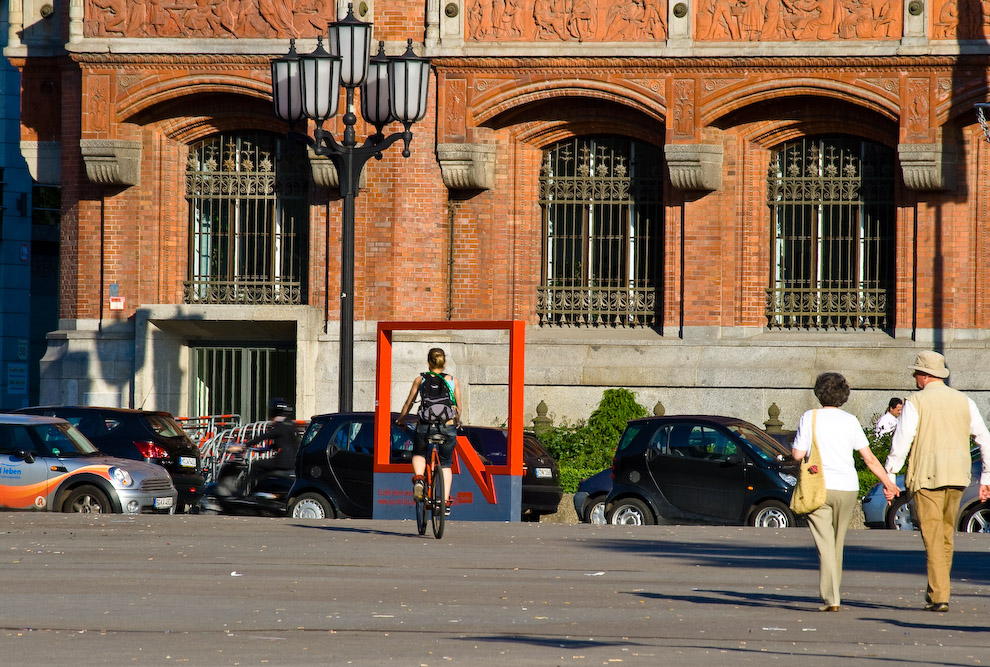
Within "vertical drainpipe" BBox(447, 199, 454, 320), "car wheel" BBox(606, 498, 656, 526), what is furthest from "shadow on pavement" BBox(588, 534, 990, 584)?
"vertical drainpipe" BBox(447, 199, 454, 320)

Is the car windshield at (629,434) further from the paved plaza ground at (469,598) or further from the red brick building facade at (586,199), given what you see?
the red brick building facade at (586,199)

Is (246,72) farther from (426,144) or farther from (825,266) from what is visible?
(825,266)

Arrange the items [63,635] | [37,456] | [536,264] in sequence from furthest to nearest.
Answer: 1. [536,264]
2. [37,456]
3. [63,635]

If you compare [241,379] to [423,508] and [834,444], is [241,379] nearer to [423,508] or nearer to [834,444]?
[423,508]

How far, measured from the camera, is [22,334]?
3909 centimetres

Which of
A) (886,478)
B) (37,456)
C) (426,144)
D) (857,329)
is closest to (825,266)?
(857,329)

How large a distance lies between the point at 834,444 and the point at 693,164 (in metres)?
15.1

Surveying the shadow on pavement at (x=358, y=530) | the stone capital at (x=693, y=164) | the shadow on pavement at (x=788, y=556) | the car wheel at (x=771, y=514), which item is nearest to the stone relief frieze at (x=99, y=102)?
the stone capital at (x=693, y=164)

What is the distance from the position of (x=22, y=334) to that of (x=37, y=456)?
21566mm

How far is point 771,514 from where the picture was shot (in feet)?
58.1

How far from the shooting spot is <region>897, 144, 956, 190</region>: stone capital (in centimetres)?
2402

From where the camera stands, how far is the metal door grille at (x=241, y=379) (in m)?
26.9

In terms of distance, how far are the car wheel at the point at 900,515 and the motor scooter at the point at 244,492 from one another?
689 cm

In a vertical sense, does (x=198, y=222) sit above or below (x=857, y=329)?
above
